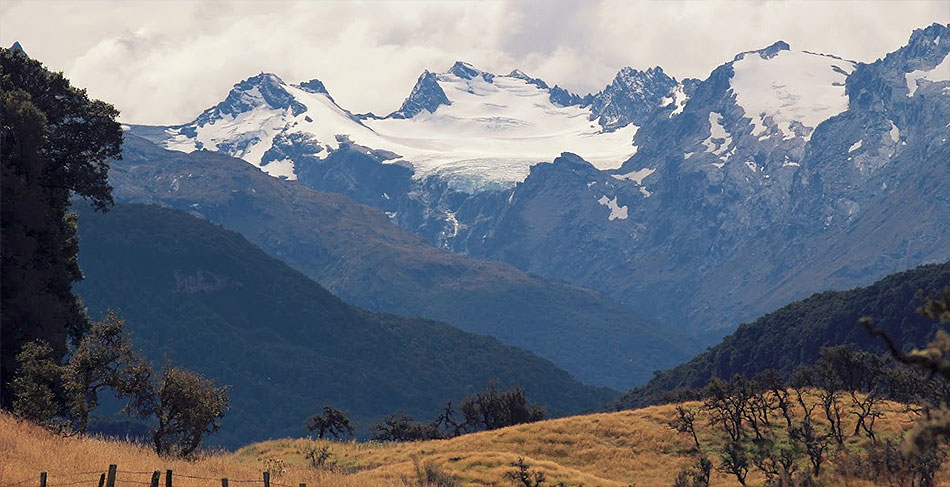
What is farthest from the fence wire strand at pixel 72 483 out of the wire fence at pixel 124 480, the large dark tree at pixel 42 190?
the large dark tree at pixel 42 190

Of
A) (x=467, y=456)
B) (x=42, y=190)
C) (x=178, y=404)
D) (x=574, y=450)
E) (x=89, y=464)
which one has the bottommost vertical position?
(x=89, y=464)

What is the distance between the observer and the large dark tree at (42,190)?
67.6 meters

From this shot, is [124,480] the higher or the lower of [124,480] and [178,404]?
the lower

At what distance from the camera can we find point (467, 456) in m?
68.5

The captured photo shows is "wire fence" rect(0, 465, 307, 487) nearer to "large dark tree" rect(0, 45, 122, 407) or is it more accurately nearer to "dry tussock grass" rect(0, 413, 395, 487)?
"dry tussock grass" rect(0, 413, 395, 487)

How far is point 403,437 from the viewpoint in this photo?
121 metres

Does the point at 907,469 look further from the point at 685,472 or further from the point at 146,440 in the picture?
the point at 146,440

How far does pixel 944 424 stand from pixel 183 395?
144 feet

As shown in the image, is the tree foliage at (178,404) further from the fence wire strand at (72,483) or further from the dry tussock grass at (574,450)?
the fence wire strand at (72,483)

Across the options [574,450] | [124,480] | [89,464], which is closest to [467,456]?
[574,450]

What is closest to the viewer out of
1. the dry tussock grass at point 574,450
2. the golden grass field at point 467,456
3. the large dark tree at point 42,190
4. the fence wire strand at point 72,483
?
the fence wire strand at point 72,483

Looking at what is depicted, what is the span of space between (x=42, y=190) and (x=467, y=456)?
33.7 m

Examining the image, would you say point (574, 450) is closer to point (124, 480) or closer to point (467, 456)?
point (467, 456)

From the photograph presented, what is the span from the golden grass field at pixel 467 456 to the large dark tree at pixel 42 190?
50.8 ft
